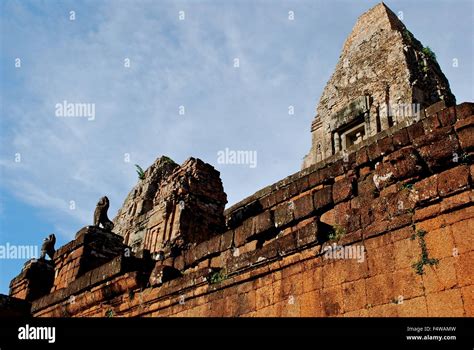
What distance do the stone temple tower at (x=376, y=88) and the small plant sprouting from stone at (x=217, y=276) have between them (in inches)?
562

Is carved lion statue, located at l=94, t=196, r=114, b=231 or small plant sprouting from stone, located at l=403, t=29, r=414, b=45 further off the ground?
small plant sprouting from stone, located at l=403, t=29, r=414, b=45

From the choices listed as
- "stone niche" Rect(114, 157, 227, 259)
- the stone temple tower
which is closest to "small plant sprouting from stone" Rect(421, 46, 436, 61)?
the stone temple tower

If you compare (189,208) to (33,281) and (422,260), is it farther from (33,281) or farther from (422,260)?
(422,260)

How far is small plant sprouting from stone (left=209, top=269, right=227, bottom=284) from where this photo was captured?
6410 mm

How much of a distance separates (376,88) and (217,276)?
17316mm

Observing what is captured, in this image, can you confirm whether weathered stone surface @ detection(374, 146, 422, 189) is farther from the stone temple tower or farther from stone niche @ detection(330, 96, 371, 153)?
stone niche @ detection(330, 96, 371, 153)

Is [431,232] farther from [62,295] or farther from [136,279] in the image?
[62,295]

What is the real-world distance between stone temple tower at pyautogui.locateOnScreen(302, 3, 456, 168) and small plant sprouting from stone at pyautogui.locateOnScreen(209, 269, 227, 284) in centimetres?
1426

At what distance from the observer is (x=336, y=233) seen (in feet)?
17.9

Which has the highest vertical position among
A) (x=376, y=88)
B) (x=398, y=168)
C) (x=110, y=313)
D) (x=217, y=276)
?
(x=376, y=88)

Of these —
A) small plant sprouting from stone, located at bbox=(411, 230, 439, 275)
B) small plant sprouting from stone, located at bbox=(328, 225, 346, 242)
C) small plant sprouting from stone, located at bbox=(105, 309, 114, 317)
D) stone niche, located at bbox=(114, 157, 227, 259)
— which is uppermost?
stone niche, located at bbox=(114, 157, 227, 259)

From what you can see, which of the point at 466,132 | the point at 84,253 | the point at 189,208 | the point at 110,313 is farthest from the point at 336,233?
the point at 189,208

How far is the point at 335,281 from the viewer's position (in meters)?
5.14

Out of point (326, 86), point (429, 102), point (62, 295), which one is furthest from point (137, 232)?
point (62, 295)
